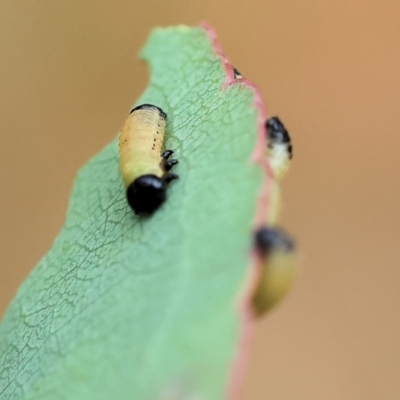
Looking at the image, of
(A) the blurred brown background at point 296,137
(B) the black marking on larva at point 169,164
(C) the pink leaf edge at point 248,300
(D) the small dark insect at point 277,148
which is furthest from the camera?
(A) the blurred brown background at point 296,137

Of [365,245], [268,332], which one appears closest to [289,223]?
[365,245]

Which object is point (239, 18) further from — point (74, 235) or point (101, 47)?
point (74, 235)

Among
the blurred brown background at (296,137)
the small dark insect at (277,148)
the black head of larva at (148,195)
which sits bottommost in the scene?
the black head of larva at (148,195)

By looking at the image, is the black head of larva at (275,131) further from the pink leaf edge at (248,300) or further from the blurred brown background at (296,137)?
the blurred brown background at (296,137)

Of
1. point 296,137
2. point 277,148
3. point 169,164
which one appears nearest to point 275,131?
point 277,148

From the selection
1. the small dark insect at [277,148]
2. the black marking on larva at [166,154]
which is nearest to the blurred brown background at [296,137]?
the black marking on larva at [166,154]

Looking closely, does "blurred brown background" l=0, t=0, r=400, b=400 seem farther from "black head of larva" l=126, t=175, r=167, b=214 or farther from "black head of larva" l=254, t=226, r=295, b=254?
"black head of larva" l=254, t=226, r=295, b=254
